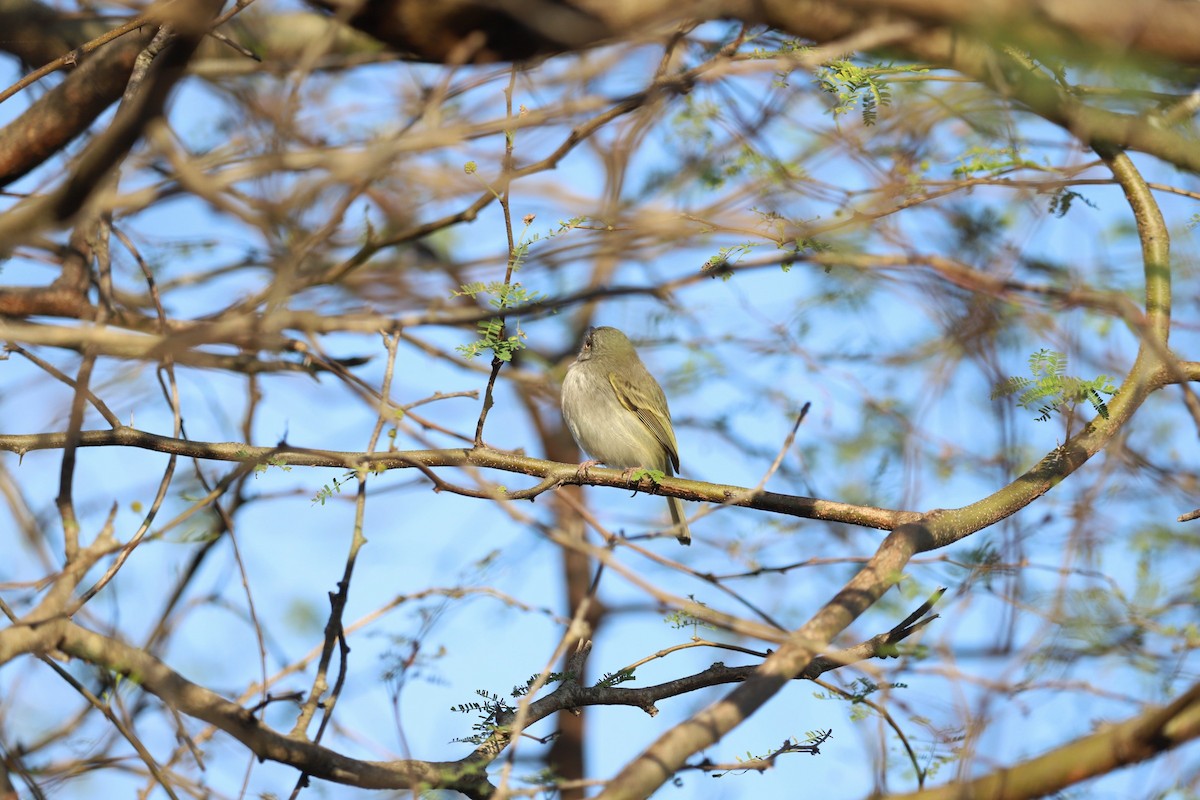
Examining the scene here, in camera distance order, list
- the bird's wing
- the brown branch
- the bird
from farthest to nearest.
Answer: the bird's wing < the bird < the brown branch

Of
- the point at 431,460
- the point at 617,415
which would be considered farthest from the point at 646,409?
the point at 431,460

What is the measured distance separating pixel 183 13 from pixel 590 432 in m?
5.23

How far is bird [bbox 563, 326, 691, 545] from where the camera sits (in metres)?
7.48

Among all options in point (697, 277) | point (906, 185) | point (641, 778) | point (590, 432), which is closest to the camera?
point (641, 778)

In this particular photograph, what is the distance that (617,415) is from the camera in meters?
7.54

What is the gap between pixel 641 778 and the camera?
266cm

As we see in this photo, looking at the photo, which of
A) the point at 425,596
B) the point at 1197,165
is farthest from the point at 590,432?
the point at 1197,165

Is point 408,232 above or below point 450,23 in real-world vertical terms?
above

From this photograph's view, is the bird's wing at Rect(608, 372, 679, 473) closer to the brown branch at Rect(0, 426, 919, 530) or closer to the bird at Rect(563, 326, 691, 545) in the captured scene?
the bird at Rect(563, 326, 691, 545)

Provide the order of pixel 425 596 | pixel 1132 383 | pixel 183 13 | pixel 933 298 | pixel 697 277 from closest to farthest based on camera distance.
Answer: pixel 183 13 < pixel 933 298 < pixel 1132 383 < pixel 425 596 < pixel 697 277

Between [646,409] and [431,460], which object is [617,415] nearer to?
[646,409]

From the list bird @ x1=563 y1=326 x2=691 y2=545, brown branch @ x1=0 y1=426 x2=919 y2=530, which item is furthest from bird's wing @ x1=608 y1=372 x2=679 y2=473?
brown branch @ x1=0 y1=426 x2=919 y2=530

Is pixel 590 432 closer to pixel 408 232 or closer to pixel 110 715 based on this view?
pixel 408 232

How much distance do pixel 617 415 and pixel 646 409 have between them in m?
0.26
